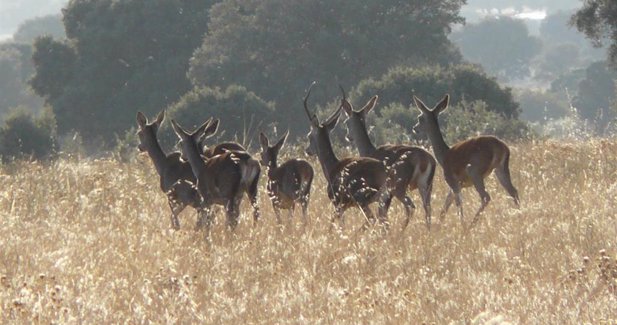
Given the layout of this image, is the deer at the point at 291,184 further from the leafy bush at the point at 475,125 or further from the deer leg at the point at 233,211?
the leafy bush at the point at 475,125

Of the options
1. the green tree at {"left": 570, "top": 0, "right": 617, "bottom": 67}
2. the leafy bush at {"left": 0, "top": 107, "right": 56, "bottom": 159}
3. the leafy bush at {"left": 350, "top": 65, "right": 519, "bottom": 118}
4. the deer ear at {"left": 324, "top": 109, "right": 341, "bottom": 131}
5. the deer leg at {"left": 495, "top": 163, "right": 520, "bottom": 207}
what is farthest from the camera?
the leafy bush at {"left": 0, "top": 107, "right": 56, "bottom": 159}

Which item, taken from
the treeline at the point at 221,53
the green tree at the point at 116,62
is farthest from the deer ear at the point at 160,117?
the green tree at the point at 116,62

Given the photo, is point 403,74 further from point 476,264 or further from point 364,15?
point 476,264

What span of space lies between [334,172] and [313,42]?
139ft

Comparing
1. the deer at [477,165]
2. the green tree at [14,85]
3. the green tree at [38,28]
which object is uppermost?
the green tree at [38,28]

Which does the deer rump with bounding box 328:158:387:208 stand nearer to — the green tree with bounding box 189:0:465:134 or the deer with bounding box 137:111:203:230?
the deer with bounding box 137:111:203:230

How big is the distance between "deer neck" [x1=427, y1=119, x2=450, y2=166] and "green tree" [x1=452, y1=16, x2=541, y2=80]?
517ft

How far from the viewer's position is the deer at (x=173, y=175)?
12.5 metres

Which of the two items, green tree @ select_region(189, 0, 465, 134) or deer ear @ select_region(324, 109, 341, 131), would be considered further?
green tree @ select_region(189, 0, 465, 134)

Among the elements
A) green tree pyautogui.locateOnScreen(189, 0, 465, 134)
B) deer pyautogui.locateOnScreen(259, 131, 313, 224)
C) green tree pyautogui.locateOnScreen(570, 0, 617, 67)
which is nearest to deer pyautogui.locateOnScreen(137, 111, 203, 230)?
deer pyautogui.locateOnScreen(259, 131, 313, 224)

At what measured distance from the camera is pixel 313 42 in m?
54.1

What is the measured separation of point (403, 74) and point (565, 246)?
35.3m

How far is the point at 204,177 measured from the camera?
1220 centimetres

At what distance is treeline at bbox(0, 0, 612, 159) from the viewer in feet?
173
